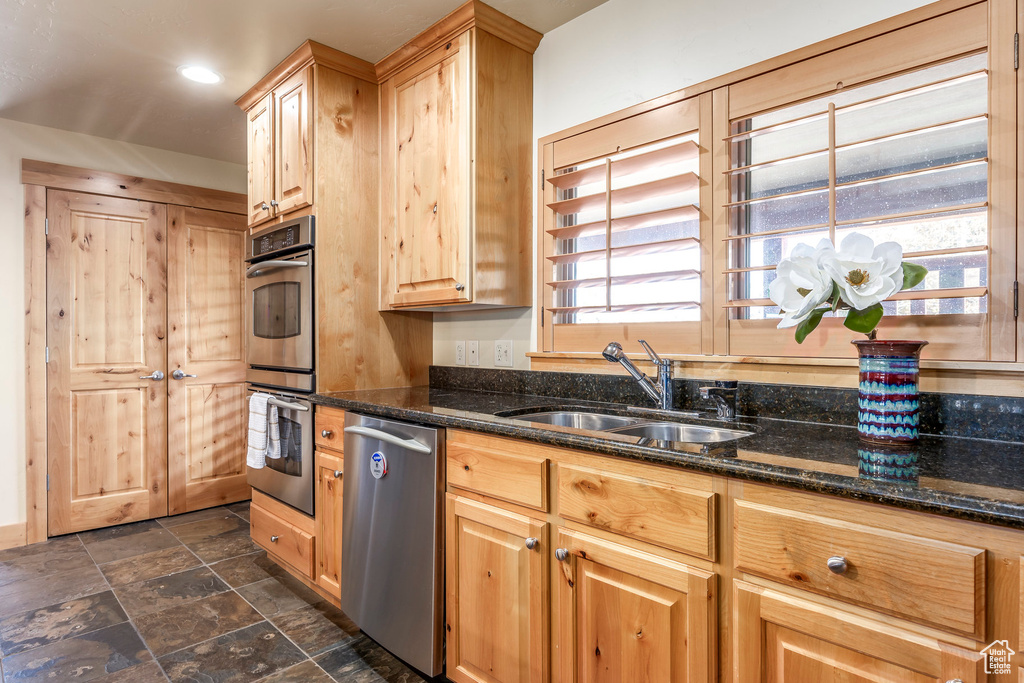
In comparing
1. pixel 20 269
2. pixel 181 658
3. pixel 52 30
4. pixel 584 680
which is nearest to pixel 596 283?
pixel 584 680

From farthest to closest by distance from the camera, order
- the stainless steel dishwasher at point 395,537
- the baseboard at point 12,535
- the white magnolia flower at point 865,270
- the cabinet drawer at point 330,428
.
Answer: the baseboard at point 12,535 < the cabinet drawer at point 330,428 < the stainless steel dishwasher at point 395,537 < the white magnolia flower at point 865,270

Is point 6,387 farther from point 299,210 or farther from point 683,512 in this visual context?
point 683,512

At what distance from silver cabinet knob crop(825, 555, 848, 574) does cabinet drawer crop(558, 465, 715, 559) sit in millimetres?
213

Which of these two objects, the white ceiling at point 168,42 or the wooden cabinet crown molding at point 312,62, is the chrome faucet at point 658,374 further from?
the wooden cabinet crown molding at point 312,62

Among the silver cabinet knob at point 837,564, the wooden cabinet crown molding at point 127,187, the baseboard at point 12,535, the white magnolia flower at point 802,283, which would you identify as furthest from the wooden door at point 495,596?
the wooden cabinet crown molding at point 127,187

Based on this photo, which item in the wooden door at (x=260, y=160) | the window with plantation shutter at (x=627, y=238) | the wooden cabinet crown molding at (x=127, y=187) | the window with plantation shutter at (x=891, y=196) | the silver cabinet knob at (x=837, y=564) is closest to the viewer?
the silver cabinet knob at (x=837, y=564)

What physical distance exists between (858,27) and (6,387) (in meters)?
4.23

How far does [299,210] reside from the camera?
2.47 meters

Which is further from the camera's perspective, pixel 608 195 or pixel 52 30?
pixel 52 30

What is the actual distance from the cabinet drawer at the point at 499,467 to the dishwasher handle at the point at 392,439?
0.28 feet

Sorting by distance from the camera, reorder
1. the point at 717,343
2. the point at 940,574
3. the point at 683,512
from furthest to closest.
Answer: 1. the point at 717,343
2. the point at 683,512
3. the point at 940,574

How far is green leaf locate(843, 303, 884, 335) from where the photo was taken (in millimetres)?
1112

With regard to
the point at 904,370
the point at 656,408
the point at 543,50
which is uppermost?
the point at 543,50

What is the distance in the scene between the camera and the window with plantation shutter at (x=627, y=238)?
1784 millimetres
